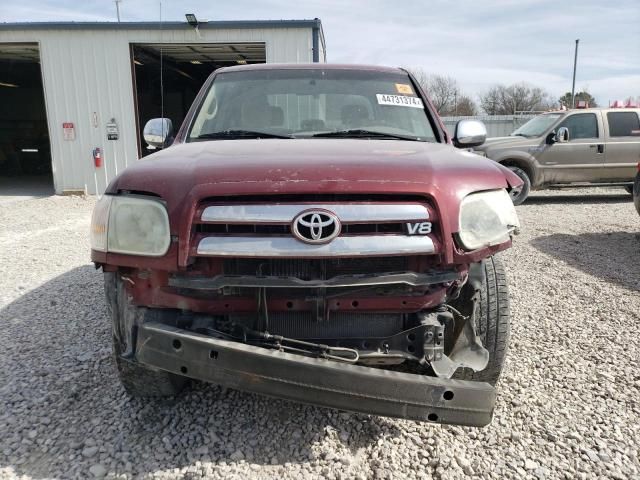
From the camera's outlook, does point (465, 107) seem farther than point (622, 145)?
Yes

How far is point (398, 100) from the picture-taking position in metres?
3.34

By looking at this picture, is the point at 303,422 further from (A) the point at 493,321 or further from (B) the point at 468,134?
(B) the point at 468,134

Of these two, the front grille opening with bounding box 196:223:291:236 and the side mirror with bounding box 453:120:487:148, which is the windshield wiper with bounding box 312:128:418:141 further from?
the front grille opening with bounding box 196:223:291:236

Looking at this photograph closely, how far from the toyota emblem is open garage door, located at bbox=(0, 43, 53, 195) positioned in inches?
518

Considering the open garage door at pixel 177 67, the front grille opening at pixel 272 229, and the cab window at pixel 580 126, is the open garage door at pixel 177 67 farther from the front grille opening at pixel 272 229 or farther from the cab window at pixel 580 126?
the cab window at pixel 580 126


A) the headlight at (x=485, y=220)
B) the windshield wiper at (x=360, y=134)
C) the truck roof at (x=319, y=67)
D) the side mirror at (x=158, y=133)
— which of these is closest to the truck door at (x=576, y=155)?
the truck roof at (x=319, y=67)

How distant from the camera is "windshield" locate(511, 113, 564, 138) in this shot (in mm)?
10039

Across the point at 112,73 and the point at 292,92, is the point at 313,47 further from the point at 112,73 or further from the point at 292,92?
the point at 292,92

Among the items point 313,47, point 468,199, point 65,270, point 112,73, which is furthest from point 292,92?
point 112,73

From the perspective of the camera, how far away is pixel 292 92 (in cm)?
335

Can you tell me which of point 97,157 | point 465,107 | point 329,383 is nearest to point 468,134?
point 329,383

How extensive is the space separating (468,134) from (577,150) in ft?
24.9

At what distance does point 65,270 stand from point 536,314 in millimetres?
4709

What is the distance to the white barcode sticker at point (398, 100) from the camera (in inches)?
130
